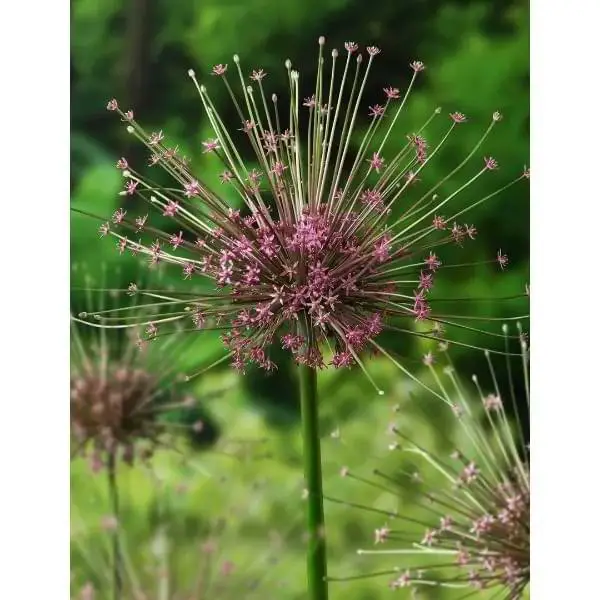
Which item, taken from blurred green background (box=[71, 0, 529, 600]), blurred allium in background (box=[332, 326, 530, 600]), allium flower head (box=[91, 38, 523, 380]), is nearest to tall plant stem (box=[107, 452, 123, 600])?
blurred green background (box=[71, 0, 529, 600])

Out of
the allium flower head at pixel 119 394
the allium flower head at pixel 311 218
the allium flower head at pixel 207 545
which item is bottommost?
the allium flower head at pixel 207 545

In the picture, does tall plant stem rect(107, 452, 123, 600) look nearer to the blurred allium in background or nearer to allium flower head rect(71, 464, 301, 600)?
allium flower head rect(71, 464, 301, 600)

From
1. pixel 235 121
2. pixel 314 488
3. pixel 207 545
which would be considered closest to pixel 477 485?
pixel 314 488

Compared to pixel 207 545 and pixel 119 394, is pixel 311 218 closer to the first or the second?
pixel 119 394
